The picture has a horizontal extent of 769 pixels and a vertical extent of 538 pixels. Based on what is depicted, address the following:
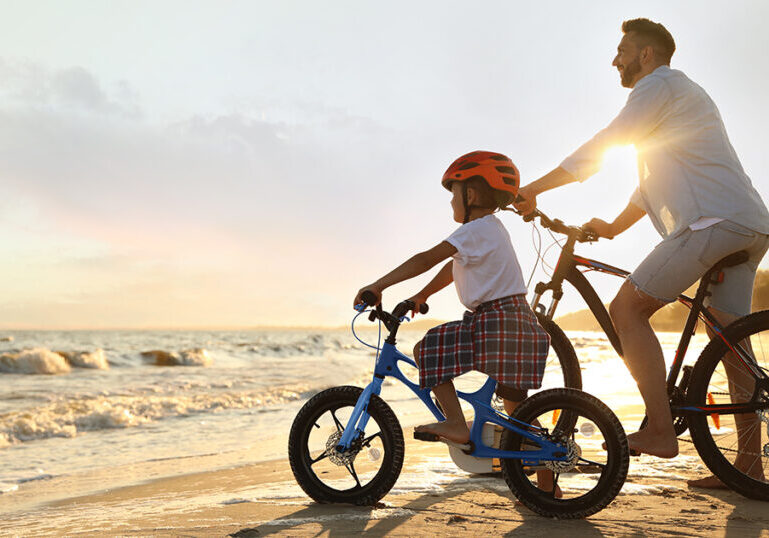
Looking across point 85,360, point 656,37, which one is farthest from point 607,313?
point 85,360

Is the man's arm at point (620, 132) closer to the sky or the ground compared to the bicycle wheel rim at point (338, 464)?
closer to the sky

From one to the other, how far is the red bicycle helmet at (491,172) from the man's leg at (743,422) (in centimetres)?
140

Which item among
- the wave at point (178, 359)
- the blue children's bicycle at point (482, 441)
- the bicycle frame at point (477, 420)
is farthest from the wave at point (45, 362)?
the bicycle frame at point (477, 420)

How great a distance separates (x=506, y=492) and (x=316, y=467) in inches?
48.0

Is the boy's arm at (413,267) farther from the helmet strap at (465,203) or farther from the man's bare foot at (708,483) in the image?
the man's bare foot at (708,483)

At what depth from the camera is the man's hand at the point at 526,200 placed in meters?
3.25

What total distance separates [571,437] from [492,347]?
627mm

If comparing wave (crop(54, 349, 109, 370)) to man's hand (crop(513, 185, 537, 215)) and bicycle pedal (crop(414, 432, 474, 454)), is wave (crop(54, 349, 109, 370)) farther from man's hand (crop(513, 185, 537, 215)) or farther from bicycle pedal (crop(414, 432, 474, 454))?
man's hand (crop(513, 185, 537, 215))

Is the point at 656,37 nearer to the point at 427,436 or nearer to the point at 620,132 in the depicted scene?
the point at 620,132

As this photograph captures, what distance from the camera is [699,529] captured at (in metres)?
2.81

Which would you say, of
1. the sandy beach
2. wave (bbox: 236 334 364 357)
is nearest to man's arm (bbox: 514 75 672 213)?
the sandy beach

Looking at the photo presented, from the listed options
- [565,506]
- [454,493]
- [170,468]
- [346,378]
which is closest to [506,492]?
[454,493]

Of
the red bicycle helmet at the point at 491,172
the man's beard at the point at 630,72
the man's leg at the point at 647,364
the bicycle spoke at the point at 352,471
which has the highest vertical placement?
the man's beard at the point at 630,72

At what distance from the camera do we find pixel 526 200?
10.7ft
